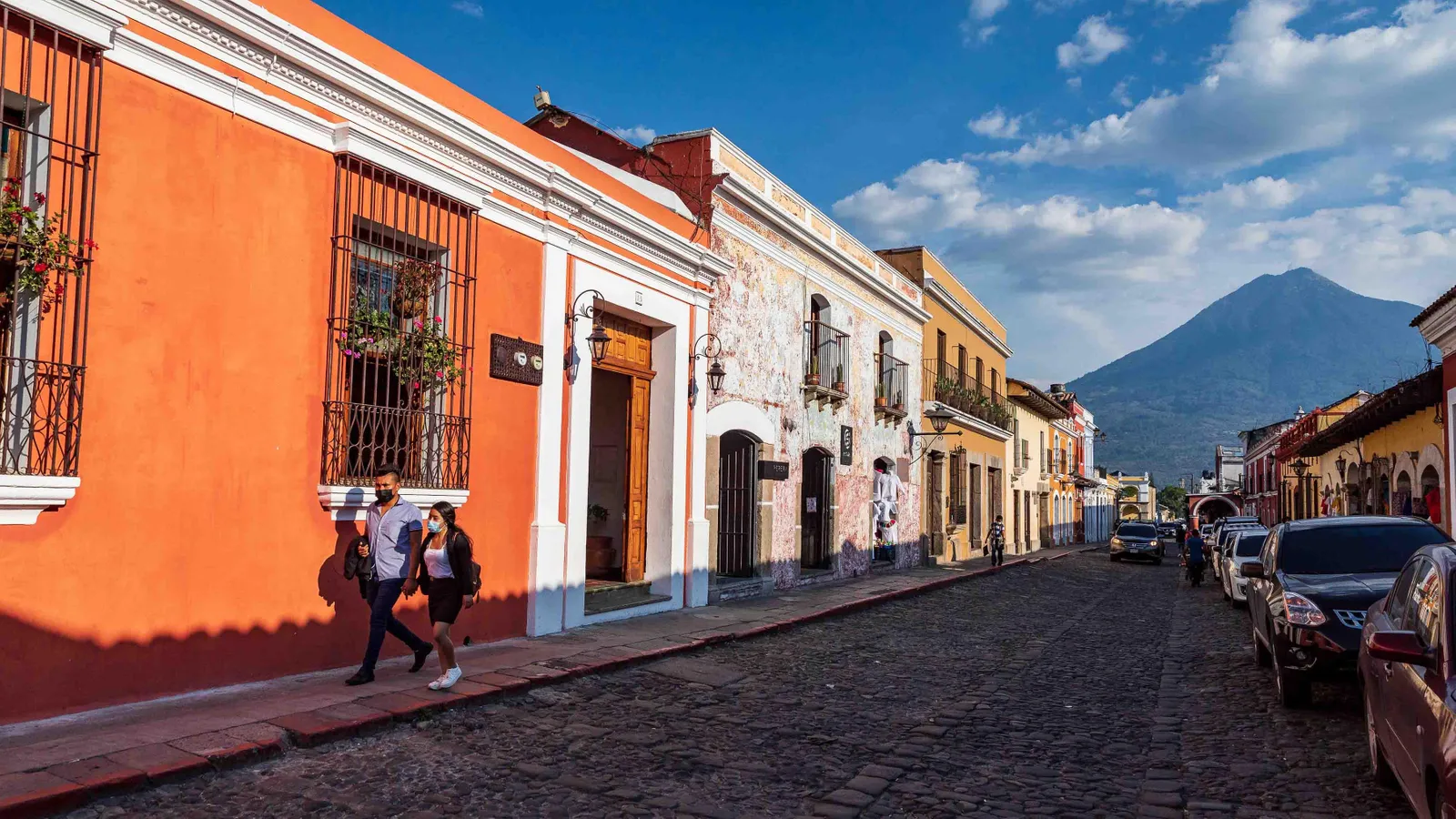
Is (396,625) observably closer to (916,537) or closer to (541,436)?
(541,436)

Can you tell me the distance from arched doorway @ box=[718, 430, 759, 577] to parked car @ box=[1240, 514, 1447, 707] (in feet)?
22.6

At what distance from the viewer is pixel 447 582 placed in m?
7.02

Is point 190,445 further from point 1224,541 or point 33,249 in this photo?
point 1224,541

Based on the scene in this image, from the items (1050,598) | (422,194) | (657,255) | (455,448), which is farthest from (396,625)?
(1050,598)

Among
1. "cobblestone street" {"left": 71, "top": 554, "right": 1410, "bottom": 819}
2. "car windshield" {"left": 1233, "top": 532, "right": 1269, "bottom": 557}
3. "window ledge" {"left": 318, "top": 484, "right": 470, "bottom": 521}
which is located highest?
"window ledge" {"left": 318, "top": 484, "right": 470, "bottom": 521}

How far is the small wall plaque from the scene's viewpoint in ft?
30.3

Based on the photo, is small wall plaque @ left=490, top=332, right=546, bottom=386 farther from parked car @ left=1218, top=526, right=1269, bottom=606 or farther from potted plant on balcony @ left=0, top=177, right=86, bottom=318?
parked car @ left=1218, top=526, right=1269, bottom=606

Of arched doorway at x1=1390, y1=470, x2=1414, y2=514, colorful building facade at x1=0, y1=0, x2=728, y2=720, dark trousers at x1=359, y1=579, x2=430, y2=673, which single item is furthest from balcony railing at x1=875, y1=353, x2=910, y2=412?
dark trousers at x1=359, y1=579, x2=430, y2=673

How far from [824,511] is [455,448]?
10.0 meters

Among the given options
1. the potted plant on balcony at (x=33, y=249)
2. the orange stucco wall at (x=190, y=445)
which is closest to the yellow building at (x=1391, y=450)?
the orange stucco wall at (x=190, y=445)

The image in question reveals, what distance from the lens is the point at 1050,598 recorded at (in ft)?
55.5

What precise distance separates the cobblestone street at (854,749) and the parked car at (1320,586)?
1.26 ft

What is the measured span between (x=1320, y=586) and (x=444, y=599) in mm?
6356

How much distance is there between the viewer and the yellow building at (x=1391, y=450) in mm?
15891
